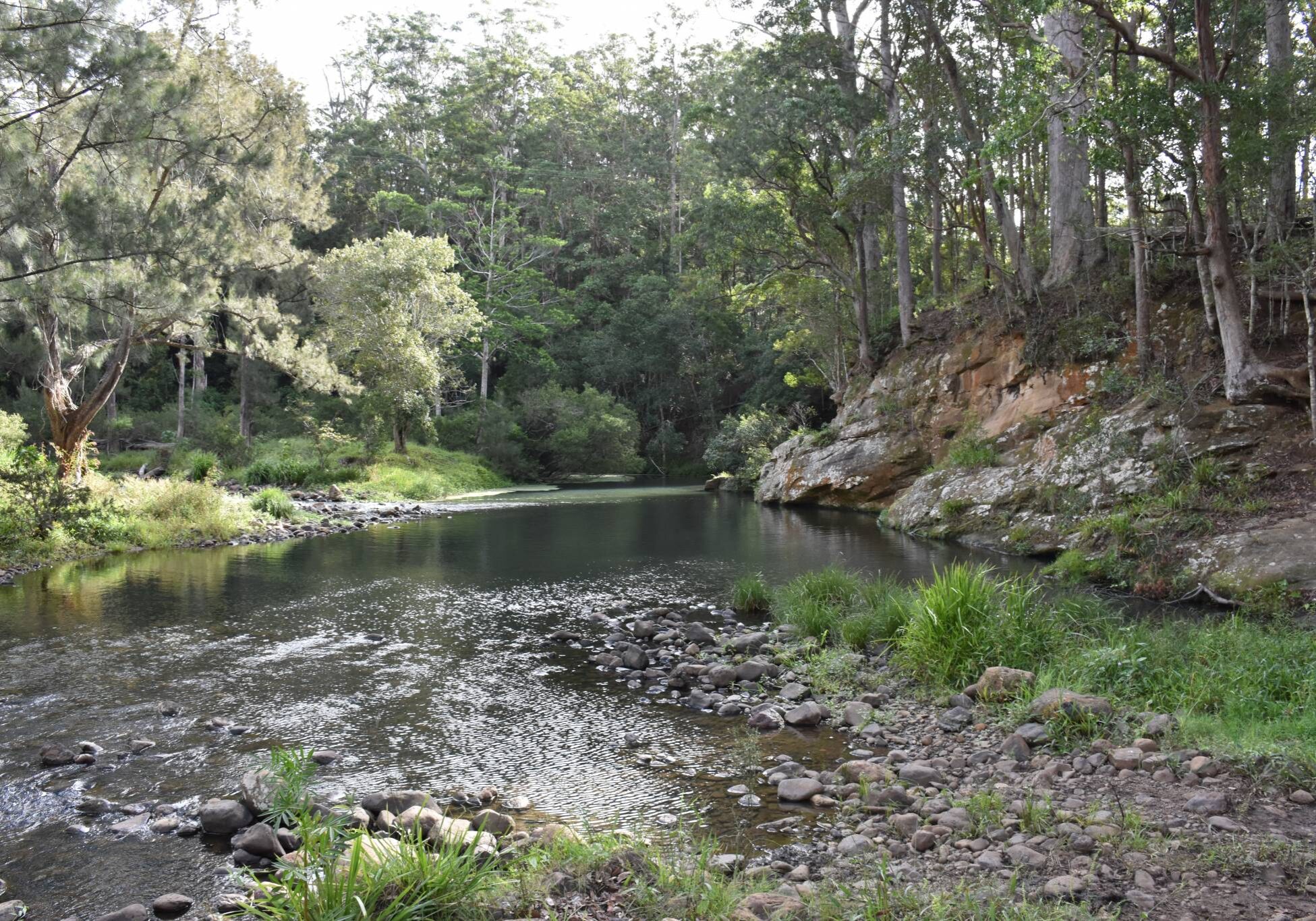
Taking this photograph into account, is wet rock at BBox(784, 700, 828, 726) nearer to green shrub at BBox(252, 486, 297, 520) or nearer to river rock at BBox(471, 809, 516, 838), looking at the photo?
river rock at BBox(471, 809, 516, 838)

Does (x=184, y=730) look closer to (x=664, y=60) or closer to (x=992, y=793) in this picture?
(x=992, y=793)

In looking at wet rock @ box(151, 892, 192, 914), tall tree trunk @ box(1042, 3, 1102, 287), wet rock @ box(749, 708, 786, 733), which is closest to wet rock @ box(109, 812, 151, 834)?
wet rock @ box(151, 892, 192, 914)

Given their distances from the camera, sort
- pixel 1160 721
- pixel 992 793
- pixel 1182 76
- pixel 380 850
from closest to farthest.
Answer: pixel 380 850 < pixel 992 793 < pixel 1160 721 < pixel 1182 76

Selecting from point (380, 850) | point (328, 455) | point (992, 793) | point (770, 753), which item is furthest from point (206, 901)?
point (328, 455)

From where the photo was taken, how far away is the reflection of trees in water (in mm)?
10633

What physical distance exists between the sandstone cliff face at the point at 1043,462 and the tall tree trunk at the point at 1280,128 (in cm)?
300

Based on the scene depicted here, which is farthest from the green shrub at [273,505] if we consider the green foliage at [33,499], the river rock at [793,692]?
the river rock at [793,692]

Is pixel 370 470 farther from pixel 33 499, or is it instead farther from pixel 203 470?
pixel 33 499

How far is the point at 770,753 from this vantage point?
604 centimetres

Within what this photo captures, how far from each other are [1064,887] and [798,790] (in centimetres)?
187

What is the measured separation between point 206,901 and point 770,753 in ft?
11.6

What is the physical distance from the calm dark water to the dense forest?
5600 millimetres

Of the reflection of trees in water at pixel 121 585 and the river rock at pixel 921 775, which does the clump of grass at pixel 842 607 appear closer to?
the river rock at pixel 921 775

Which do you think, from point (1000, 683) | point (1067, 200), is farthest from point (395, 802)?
point (1067, 200)
